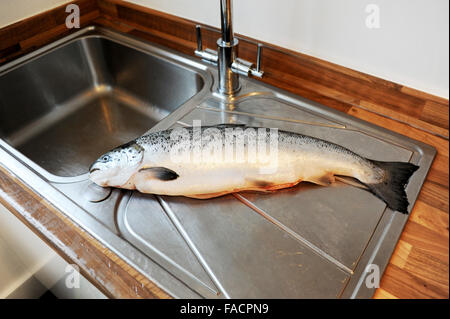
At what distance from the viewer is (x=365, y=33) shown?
0.88 m

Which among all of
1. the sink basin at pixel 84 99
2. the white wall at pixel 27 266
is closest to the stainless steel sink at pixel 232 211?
the sink basin at pixel 84 99

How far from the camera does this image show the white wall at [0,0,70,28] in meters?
1.16

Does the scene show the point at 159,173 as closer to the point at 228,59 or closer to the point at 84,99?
the point at 228,59

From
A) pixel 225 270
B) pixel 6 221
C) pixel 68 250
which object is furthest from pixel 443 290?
pixel 6 221

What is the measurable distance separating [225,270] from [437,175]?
1.78 feet

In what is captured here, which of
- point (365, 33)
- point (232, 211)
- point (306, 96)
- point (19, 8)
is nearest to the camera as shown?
point (232, 211)

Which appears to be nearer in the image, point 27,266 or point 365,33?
point 365,33

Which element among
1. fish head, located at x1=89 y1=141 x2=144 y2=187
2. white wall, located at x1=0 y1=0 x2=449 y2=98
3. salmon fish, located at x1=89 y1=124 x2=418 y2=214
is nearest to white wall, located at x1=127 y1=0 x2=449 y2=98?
white wall, located at x1=0 y1=0 x2=449 y2=98

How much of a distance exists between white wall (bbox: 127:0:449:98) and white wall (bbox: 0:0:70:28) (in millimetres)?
644

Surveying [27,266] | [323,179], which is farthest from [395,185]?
[27,266]

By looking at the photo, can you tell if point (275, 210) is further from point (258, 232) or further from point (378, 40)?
point (378, 40)

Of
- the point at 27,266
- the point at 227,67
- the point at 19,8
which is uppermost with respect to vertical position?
the point at 19,8

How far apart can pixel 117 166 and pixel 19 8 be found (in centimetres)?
84

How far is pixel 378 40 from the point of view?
87 centimetres
